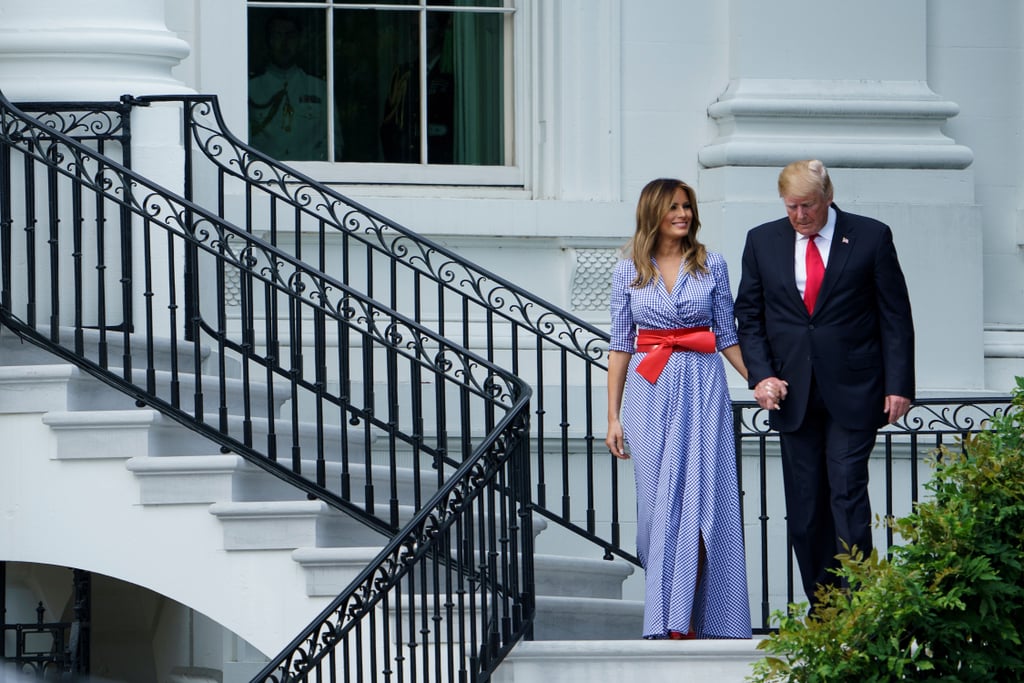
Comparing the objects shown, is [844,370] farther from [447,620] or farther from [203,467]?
[203,467]

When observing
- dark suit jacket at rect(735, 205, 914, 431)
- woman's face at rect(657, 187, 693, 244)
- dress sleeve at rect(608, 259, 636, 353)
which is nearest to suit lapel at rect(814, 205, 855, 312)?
dark suit jacket at rect(735, 205, 914, 431)

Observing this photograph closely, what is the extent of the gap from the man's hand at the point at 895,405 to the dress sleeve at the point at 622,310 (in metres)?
1.03

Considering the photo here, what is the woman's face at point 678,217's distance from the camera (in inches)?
266

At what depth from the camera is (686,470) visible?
22.5ft

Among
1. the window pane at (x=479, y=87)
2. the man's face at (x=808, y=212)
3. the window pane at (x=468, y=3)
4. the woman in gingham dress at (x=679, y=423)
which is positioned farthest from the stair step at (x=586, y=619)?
the window pane at (x=468, y=3)

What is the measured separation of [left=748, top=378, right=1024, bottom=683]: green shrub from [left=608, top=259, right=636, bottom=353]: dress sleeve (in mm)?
1765

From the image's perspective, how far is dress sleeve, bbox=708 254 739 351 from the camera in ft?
22.8

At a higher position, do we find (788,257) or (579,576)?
(788,257)

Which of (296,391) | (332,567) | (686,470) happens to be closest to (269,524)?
(332,567)

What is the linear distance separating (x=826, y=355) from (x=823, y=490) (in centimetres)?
51

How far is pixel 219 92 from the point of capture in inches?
395

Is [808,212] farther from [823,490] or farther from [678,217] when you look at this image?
[823,490]

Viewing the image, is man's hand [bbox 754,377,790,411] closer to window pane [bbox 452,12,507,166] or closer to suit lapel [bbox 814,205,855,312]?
suit lapel [bbox 814,205,855,312]

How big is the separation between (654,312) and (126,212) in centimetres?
226
